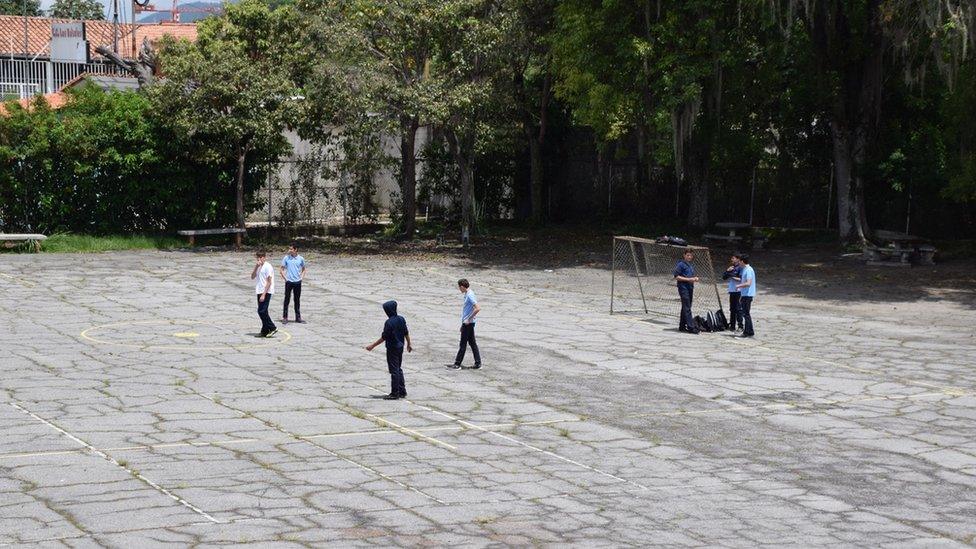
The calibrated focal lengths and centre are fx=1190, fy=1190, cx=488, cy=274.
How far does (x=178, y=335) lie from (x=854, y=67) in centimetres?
2146

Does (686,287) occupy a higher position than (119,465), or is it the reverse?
(686,287)

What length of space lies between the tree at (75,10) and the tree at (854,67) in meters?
77.7

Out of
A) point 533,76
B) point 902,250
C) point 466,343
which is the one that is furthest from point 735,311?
point 533,76

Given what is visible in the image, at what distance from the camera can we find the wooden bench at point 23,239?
3248 centimetres

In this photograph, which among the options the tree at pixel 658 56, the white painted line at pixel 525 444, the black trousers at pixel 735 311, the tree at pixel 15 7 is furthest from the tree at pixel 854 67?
the tree at pixel 15 7

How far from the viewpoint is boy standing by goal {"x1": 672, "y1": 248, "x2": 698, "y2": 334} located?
2320 centimetres

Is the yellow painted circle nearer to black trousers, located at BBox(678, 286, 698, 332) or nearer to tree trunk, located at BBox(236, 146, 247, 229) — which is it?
black trousers, located at BBox(678, 286, 698, 332)

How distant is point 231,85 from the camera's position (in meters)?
33.5

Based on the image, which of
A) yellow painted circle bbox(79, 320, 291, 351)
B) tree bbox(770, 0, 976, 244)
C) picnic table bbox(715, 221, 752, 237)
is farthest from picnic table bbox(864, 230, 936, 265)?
yellow painted circle bbox(79, 320, 291, 351)

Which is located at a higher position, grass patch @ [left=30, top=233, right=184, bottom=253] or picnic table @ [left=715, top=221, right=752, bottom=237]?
picnic table @ [left=715, top=221, right=752, bottom=237]

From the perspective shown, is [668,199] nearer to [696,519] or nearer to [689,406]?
[689,406]

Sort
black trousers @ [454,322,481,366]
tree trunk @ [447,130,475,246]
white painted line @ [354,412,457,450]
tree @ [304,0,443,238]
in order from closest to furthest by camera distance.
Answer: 1. white painted line @ [354,412,457,450]
2. black trousers @ [454,322,481,366]
3. tree @ [304,0,443,238]
4. tree trunk @ [447,130,475,246]

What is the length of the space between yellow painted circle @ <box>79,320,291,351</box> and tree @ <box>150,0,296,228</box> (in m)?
12.1

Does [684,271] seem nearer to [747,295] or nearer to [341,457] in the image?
[747,295]
